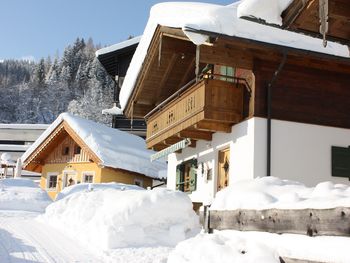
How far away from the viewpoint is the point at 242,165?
12.2 m

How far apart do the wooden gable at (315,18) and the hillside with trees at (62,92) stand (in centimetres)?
7214

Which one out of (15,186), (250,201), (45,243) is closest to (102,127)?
(15,186)

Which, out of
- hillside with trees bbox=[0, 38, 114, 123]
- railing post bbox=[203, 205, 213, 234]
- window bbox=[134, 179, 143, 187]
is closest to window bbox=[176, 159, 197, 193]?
window bbox=[134, 179, 143, 187]

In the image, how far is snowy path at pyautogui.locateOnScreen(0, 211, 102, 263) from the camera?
23.7 feet

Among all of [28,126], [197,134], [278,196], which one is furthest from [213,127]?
[28,126]

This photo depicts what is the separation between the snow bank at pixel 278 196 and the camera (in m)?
4.41

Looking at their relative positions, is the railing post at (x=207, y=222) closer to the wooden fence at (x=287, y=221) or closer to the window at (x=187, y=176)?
the wooden fence at (x=287, y=221)

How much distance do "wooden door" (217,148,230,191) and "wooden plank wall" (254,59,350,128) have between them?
1884 millimetres

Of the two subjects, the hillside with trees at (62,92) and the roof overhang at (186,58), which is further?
the hillside with trees at (62,92)

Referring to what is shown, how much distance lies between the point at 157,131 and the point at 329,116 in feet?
19.2

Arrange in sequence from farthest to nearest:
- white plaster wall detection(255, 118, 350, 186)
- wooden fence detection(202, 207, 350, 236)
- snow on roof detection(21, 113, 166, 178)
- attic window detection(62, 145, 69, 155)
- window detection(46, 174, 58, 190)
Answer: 1. window detection(46, 174, 58, 190)
2. attic window detection(62, 145, 69, 155)
3. snow on roof detection(21, 113, 166, 178)
4. white plaster wall detection(255, 118, 350, 186)
5. wooden fence detection(202, 207, 350, 236)

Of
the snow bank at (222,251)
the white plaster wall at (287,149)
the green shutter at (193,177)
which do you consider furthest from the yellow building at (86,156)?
the snow bank at (222,251)

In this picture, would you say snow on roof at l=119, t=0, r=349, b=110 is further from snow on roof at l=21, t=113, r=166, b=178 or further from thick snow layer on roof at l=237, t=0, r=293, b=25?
snow on roof at l=21, t=113, r=166, b=178

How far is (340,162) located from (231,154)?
2802 millimetres
